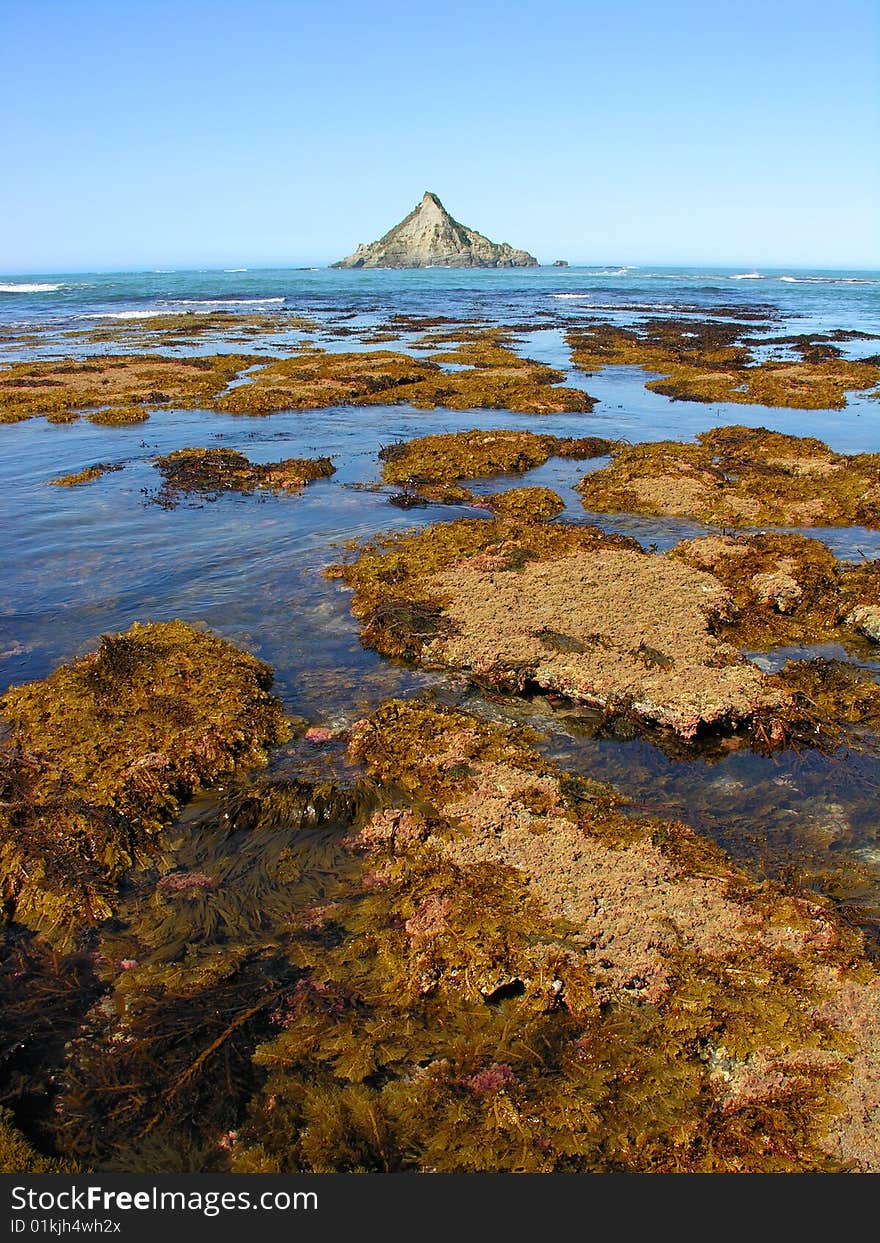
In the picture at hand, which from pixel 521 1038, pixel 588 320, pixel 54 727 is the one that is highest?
pixel 588 320

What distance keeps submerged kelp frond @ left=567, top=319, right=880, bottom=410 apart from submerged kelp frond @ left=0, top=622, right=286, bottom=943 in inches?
968

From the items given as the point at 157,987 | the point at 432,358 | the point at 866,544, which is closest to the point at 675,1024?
the point at 157,987

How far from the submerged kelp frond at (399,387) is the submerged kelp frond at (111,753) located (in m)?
18.9

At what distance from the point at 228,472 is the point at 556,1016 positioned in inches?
656

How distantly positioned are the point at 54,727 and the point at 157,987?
373cm

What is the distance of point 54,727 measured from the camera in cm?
765

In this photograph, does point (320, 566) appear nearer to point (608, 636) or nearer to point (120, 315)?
point (608, 636)

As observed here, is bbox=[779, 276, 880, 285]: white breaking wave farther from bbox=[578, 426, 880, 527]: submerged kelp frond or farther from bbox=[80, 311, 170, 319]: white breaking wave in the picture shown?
bbox=[578, 426, 880, 527]: submerged kelp frond

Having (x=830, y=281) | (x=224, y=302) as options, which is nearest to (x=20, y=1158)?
(x=224, y=302)

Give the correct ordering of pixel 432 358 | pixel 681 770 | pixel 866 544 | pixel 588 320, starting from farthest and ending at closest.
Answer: pixel 588 320 < pixel 432 358 < pixel 866 544 < pixel 681 770

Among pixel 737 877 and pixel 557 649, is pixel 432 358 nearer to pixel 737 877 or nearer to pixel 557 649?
pixel 557 649

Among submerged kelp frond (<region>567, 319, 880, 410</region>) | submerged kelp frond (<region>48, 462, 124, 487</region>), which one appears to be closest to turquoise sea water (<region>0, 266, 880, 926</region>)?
submerged kelp frond (<region>48, 462, 124, 487</region>)

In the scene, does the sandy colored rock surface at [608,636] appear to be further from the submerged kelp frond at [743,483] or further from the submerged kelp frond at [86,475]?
the submerged kelp frond at [86,475]

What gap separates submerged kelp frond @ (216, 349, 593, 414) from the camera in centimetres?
2595
